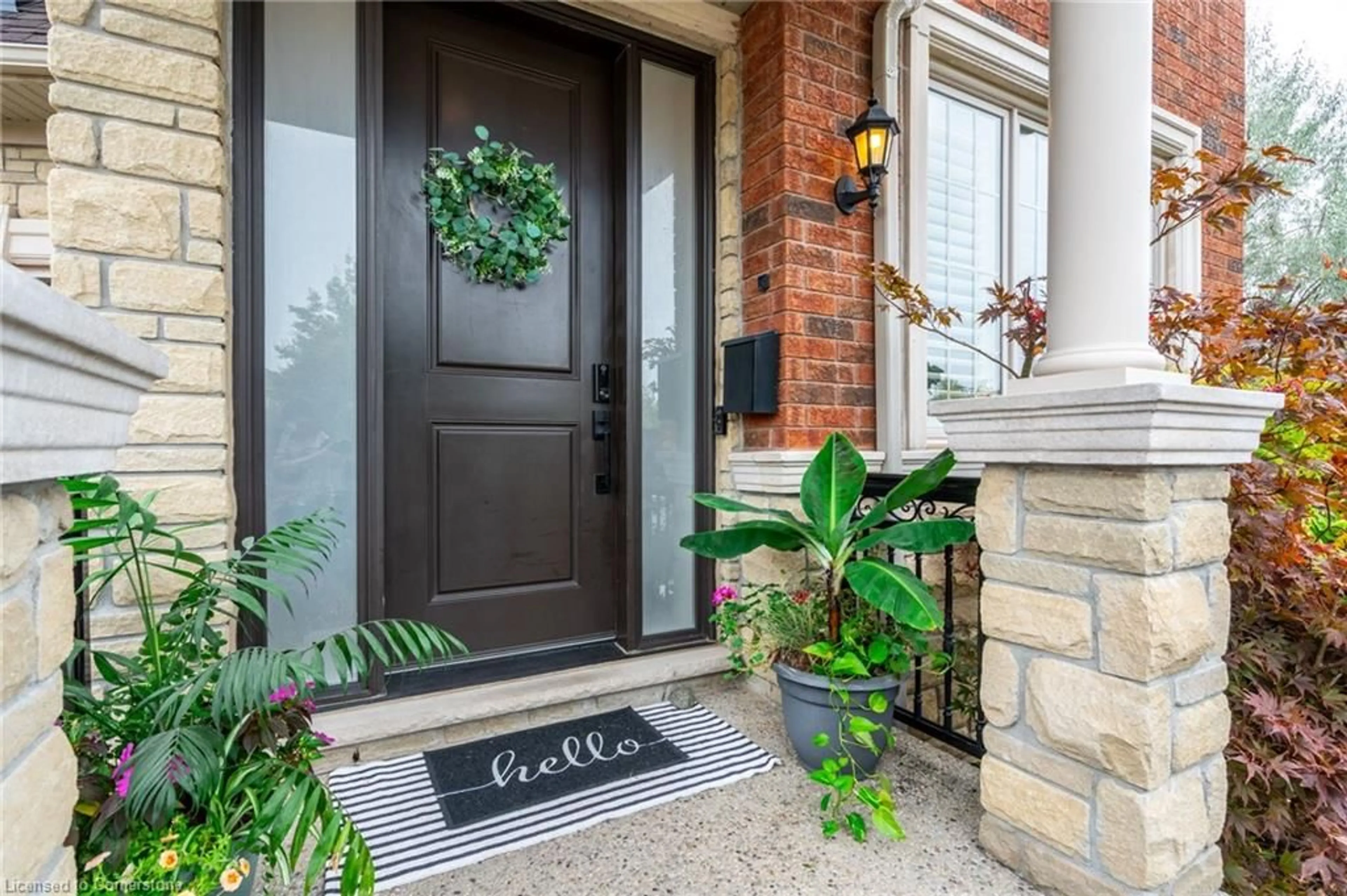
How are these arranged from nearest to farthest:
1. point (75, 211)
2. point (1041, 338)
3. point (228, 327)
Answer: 1. point (75, 211)
2. point (228, 327)
3. point (1041, 338)

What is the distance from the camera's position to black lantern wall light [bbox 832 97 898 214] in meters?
2.33

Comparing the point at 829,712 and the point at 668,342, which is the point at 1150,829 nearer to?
the point at 829,712

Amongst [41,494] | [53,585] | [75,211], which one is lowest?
[53,585]

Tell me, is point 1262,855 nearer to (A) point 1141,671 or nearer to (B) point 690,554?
(A) point 1141,671

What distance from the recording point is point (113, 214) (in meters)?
1.56

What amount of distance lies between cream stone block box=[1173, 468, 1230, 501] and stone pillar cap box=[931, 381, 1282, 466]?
0.08ft

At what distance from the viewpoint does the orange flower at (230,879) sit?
92 cm

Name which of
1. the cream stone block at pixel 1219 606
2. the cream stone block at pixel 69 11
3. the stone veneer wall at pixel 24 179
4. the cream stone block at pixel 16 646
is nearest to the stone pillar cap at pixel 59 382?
the cream stone block at pixel 16 646

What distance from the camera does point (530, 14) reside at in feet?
7.42

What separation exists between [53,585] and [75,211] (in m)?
1.31

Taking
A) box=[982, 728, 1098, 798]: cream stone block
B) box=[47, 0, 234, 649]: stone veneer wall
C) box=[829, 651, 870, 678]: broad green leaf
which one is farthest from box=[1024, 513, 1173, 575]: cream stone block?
box=[47, 0, 234, 649]: stone veneer wall

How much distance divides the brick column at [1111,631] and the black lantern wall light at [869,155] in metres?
1.33

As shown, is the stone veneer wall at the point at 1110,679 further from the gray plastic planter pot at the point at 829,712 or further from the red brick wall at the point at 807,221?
the red brick wall at the point at 807,221

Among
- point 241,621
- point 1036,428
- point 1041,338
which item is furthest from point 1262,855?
point 241,621
